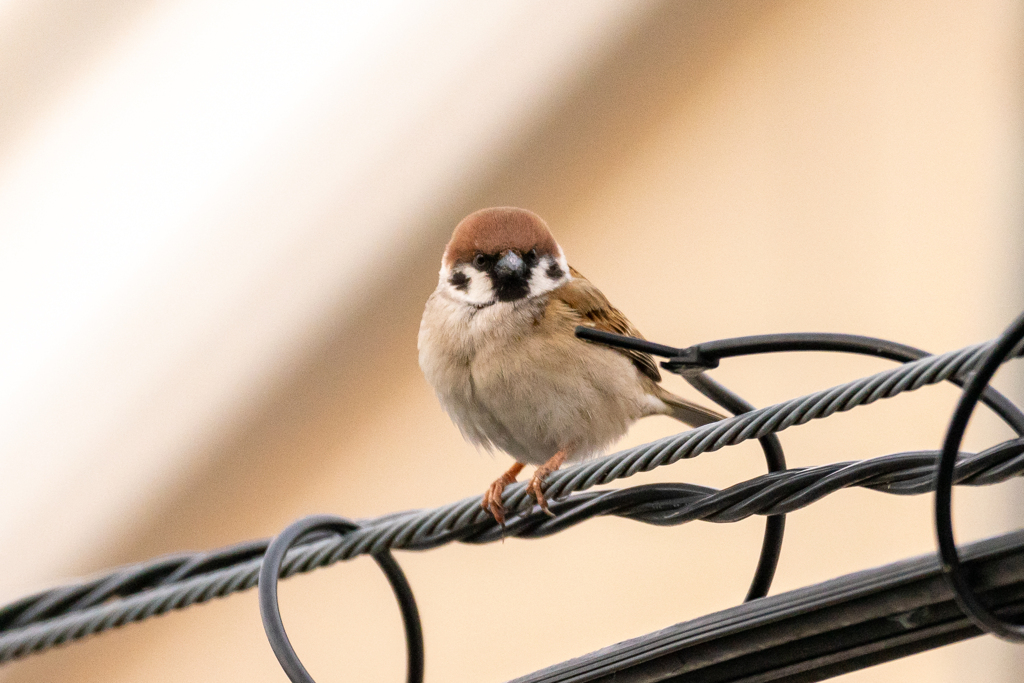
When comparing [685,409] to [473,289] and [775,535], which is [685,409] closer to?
[473,289]

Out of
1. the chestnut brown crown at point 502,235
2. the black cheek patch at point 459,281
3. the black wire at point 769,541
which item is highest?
the chestnut brown crown at point 502,235

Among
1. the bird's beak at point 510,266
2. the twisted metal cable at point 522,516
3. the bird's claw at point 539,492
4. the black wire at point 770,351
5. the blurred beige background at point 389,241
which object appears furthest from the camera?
the blurred beige background at point 389,241

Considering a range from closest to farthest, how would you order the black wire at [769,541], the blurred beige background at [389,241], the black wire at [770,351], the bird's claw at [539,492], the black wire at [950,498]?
1. the black wire at [950,498]
2. the black wire at [770,351]
3. the black wire at [769,541]
4. the bird's claw at [539,492]
5. the blurred beige background at [389,241]

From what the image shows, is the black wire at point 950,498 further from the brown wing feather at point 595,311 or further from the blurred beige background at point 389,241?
the blurred beige background at point 389,241

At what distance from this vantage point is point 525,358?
2307mm

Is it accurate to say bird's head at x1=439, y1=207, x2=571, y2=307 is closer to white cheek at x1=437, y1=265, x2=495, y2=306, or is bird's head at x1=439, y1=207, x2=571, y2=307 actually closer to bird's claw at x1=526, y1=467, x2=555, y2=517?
white cheek at x1=437, y1=265, x2=495, y2=306

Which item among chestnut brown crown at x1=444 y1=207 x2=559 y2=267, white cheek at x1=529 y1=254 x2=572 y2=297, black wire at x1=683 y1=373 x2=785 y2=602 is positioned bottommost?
black wire at x1=683 y1=373 x2=785 y2=602

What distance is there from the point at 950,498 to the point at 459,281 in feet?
5.40

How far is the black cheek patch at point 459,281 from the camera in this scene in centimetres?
253

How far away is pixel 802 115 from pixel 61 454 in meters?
5.40

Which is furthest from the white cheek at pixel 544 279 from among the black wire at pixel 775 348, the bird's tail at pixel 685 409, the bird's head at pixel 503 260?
the black wire at pixel 775 348

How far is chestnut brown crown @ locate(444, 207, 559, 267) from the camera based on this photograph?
8.25 feet

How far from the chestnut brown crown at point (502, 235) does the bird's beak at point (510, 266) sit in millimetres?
36

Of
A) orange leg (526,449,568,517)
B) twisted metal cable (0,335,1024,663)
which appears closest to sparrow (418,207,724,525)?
orange leg (526,449,568,517)
